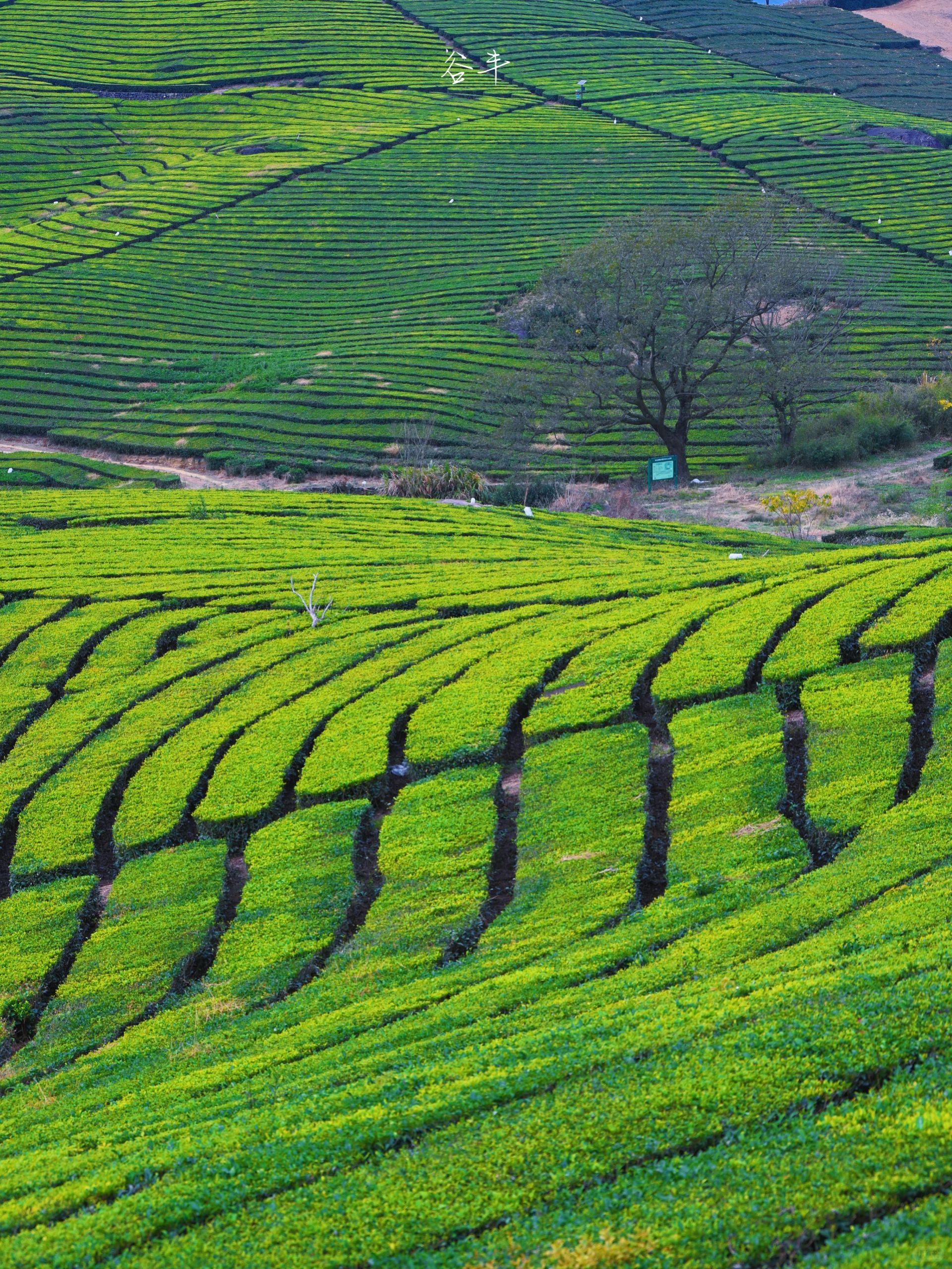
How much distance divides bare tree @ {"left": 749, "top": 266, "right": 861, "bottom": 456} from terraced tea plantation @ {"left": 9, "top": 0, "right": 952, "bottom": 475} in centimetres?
198

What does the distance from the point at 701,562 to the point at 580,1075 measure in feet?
72.8

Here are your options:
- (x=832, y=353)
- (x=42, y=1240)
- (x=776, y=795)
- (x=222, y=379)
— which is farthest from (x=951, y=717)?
(x=222, y=379)

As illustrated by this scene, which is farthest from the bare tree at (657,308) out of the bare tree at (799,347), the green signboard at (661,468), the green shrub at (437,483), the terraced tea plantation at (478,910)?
the terraced tea plantation at (478,910)

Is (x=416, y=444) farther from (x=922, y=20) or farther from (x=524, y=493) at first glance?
(x=922, y=20)

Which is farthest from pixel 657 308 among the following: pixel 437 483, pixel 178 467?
pixel 178 467

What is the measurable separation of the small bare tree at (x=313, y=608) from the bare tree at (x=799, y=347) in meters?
31.3

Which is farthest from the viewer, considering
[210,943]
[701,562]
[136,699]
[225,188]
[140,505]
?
[225,188]

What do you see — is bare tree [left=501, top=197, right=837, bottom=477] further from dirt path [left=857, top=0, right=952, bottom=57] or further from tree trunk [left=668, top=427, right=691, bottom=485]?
dirt path [left=857, top=0, right=952, bottom=57]

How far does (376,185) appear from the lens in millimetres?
88188

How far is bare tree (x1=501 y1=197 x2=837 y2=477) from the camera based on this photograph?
54.1 meters

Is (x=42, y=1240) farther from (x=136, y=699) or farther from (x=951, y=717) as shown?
(x=136, y=699)

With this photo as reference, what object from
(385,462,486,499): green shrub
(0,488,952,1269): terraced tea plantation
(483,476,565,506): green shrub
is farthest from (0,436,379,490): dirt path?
(0,488,952,1269): terraced tea plantation

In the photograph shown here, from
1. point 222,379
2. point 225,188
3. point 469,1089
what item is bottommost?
point 469,1089

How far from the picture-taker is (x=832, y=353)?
64.0 metres
